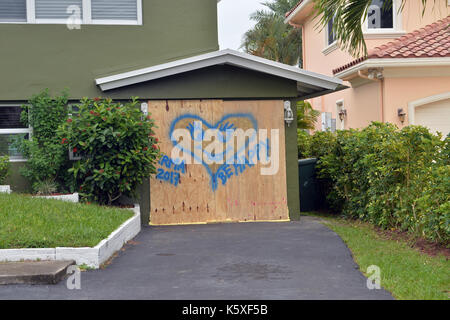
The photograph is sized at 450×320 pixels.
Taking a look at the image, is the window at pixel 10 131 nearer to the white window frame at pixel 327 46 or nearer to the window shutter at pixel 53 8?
the window shutter at pixel 53 8

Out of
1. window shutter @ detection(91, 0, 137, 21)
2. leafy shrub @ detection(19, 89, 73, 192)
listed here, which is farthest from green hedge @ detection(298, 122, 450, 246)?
leafy shrub @ detection(19, 89, 73, 192)

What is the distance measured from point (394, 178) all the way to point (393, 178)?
17mm

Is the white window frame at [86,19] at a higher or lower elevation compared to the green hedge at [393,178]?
higher

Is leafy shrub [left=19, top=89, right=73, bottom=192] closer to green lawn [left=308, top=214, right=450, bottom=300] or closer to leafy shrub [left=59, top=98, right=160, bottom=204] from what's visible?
leafy shrub [left=59, top=98, right=160, bottom=204]

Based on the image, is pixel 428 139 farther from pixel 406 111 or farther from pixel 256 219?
pixel 406 111

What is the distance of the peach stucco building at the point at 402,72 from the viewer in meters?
15.4

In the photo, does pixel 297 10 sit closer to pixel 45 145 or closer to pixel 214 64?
pixel 214 64

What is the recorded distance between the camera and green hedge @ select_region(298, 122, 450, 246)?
869cm

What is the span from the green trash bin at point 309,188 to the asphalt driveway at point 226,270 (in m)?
3.36

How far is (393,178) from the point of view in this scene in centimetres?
1044

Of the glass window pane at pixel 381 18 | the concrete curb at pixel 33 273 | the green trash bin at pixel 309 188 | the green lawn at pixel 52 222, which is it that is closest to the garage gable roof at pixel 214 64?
the green trash bin at pixel 309 188

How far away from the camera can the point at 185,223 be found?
41.0 feet
